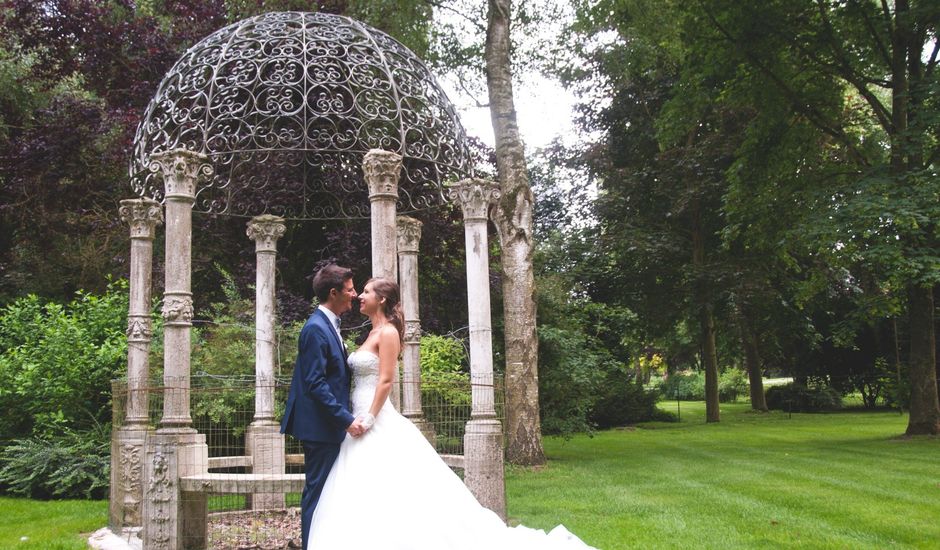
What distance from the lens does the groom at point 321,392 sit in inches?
224

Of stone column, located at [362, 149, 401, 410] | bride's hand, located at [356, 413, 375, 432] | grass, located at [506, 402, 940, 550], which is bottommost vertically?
grass, located at [506, 402, 940, 550]

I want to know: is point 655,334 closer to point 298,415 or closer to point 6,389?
point 6,389

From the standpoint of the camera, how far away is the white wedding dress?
573cm

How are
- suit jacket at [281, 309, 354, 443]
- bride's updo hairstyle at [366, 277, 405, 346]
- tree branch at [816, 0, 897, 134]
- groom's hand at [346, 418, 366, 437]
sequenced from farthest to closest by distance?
1. tree branch at [816, 0, 897, 134]
2. bride's updo hairstyle at [366, 277, 405, 346]
3. groom's hand at [346, 418, 366, 437]
4. suit jacket at [281, 309, 354, 443]

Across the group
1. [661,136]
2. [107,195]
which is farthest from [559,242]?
[107,195]

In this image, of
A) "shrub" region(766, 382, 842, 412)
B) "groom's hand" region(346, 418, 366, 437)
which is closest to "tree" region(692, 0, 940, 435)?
"shrub" region(766, 382, 842, 412)

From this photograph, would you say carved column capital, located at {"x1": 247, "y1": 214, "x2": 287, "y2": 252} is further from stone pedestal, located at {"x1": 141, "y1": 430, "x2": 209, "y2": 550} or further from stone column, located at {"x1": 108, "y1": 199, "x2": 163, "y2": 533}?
stone pedestal, located at {"x1": 141, "y1": 430, "x2": 209, "y2": 550}

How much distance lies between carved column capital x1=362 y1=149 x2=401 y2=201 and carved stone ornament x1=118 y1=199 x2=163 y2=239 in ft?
9.03

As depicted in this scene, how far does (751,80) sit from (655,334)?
427 inches

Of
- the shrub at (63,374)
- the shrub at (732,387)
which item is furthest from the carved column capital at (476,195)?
the shrub at (732,387)

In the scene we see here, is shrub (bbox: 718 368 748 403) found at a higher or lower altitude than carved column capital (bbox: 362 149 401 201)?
lower

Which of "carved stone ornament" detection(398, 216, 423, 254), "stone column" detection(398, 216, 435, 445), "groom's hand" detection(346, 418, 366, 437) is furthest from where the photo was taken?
"carved stone ornament" detection(398, 216, 423, 254)

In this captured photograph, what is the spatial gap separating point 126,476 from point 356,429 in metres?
4.41

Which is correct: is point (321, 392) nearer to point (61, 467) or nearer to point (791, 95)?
point (61, 467)
